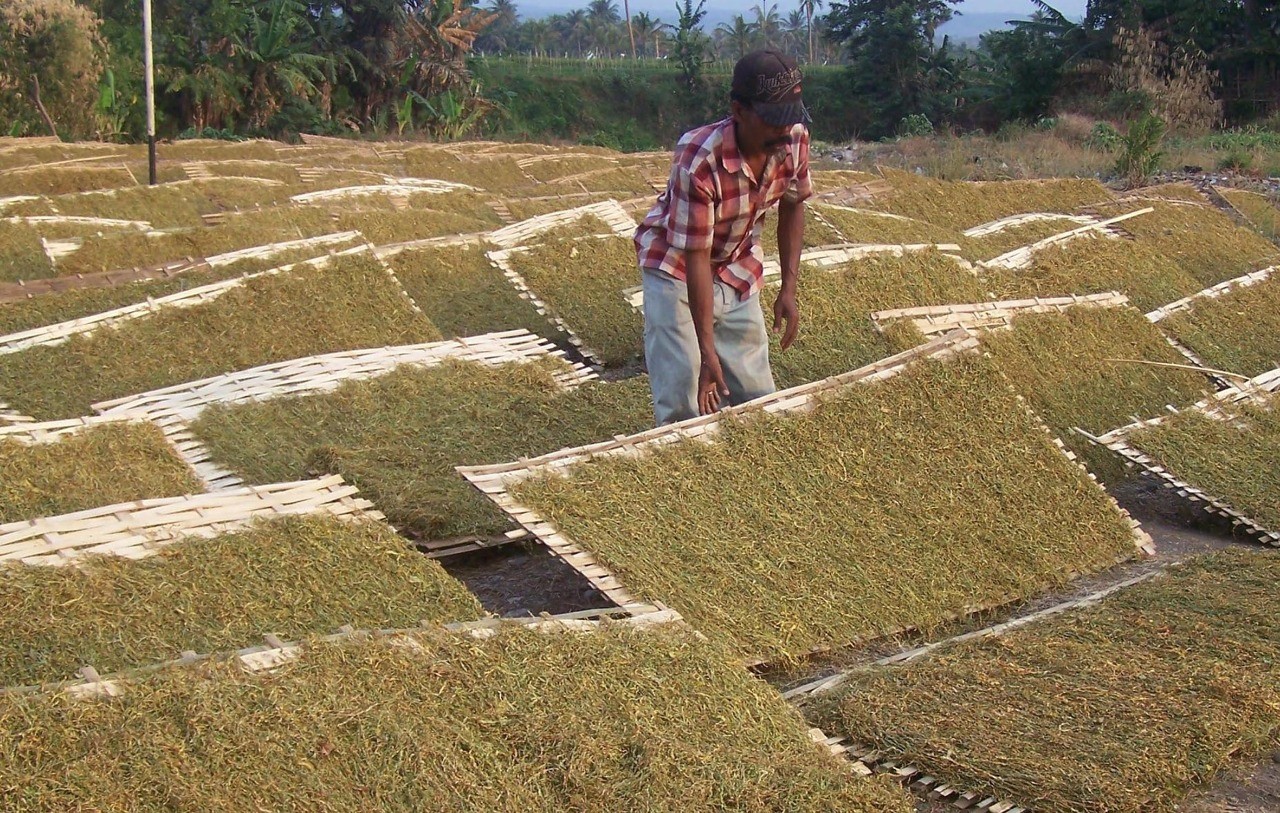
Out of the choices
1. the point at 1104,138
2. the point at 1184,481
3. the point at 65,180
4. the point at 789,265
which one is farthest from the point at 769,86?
the point at 1104,138

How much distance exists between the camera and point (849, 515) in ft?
13.1

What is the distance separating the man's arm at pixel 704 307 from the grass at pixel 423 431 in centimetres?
98

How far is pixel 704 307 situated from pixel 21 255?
5.57 m

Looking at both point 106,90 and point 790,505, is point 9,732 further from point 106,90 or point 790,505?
point 106,90

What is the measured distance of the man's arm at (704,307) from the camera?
11.6ft

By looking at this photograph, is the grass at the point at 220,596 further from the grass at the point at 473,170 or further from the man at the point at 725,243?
the grass at the point at 473,170

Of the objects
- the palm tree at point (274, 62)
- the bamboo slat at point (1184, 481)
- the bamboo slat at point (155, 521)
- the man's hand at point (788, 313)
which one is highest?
the palm tree at point (274, 62)

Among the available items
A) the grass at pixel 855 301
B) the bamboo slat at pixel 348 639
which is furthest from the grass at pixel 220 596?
the grass at pixel 855 301

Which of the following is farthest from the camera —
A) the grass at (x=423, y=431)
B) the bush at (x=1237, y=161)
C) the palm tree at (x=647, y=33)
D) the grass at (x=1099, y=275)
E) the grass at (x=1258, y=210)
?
the palm tree at (x=647, y=33)

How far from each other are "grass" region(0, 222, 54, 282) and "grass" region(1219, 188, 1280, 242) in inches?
349

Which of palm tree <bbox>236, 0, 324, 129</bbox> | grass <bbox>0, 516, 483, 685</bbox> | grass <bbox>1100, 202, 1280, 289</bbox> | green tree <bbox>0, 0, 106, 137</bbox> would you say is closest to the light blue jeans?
grass <bbox>0, 516, 483, 685</bbox>

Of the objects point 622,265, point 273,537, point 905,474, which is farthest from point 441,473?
point 622,265

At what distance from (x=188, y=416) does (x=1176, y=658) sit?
353cm

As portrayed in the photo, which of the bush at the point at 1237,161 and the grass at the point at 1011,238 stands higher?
the bush at the point at 1237,161
